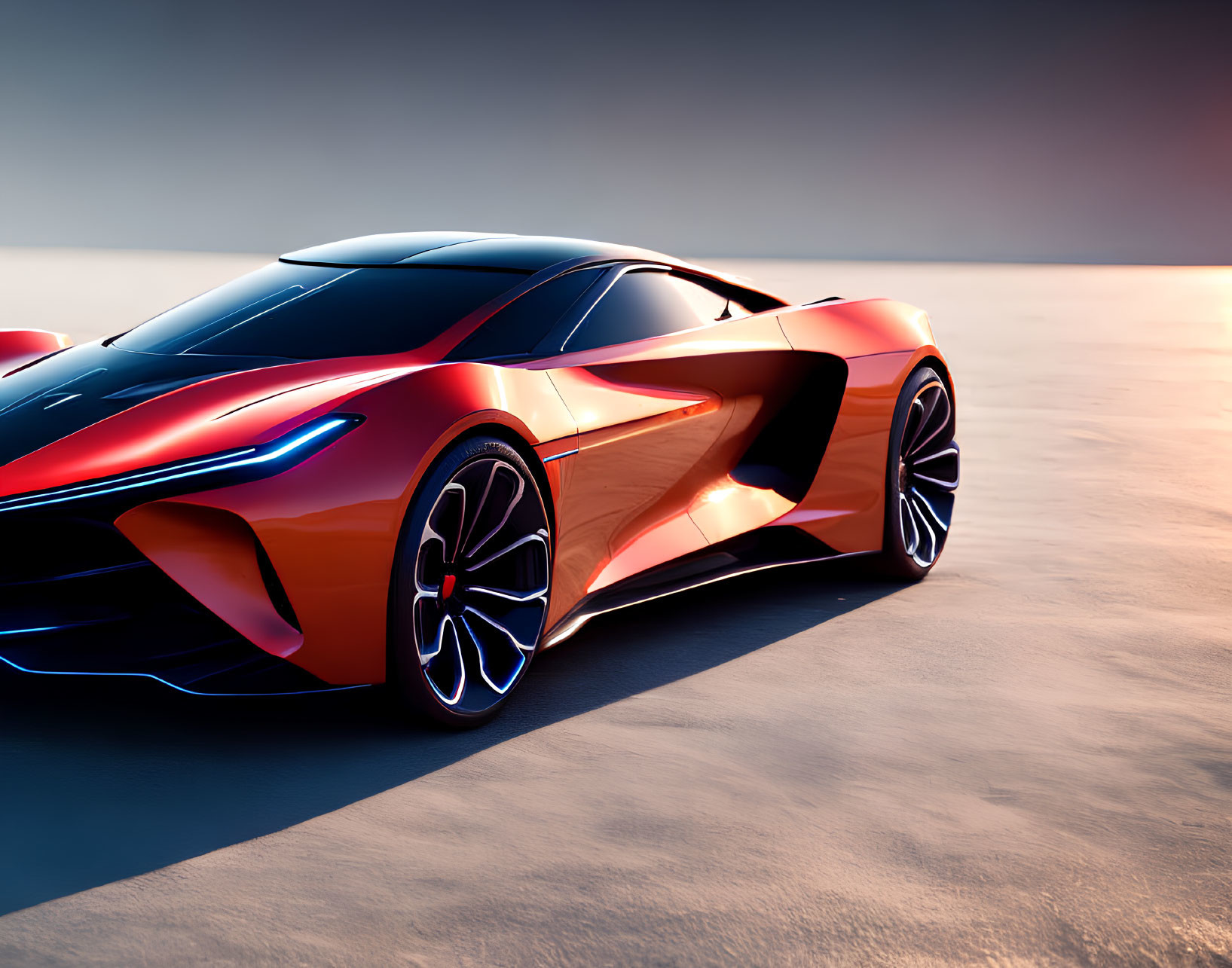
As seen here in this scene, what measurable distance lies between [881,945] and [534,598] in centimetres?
151

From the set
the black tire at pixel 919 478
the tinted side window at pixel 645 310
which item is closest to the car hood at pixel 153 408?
the tinted side window at pixel 645 310

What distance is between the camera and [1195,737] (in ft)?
12.3

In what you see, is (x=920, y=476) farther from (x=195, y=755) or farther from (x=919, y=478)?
(x=195, y=755)

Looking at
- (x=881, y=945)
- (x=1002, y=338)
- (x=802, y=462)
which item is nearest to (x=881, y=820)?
(x=881, y=945)

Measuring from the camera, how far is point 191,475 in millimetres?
3012

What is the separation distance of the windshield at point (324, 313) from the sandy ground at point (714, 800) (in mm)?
1026

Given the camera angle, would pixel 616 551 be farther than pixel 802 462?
No

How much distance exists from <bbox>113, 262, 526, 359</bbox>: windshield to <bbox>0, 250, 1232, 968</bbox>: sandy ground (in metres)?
1.03

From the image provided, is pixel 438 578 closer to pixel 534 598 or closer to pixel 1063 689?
pixel 534 598

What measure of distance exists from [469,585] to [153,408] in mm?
911

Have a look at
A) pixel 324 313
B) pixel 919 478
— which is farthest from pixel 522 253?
pixel 919 478

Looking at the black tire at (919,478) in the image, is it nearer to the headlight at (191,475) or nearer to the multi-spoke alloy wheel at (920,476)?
the multi-spoke alloy wheel at (920,476)

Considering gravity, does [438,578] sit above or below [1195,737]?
above

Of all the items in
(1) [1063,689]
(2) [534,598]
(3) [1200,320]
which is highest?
(2) [534,598]
